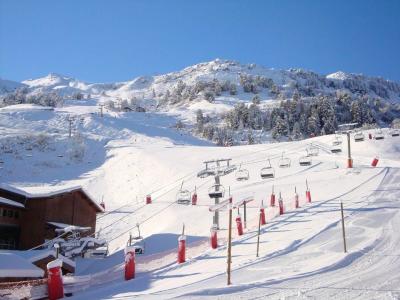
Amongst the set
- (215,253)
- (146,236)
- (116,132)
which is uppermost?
(116,132)

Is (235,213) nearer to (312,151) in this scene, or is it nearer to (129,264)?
(129,264)

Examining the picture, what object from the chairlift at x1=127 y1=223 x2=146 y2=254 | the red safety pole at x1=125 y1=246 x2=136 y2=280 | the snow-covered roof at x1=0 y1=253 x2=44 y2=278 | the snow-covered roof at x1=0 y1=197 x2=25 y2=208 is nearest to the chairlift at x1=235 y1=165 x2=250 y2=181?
the chairlift at x1=127 y1=223 x2=146 y2=254

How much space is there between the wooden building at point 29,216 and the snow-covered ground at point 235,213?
431 cm

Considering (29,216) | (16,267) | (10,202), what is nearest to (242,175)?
(29,216)

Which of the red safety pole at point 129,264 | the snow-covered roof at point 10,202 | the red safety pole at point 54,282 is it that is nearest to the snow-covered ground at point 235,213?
the red safety pole at point 129,264

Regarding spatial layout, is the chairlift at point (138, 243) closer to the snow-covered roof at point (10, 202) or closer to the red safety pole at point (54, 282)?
the snow-covered roof at point (10, 202)

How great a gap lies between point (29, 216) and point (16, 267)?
12.5 m

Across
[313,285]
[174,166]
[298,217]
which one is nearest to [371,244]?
[313,285]

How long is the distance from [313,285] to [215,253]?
7.25 meters

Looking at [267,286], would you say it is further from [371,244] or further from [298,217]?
[298,217]

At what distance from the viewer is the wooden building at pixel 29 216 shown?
93.0 ft

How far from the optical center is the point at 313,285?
38.9 ft

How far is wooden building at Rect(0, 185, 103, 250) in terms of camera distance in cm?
2836

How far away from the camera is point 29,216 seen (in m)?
29.9
